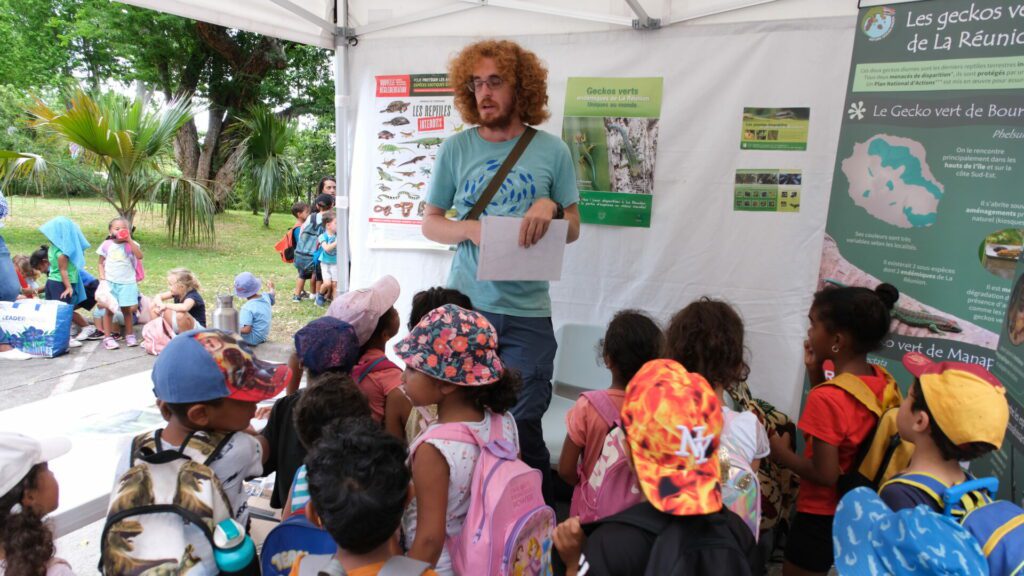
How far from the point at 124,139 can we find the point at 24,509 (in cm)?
866

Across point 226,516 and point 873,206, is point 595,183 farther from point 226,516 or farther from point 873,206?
point 226,516

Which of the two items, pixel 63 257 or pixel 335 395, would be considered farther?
pixel 63 257

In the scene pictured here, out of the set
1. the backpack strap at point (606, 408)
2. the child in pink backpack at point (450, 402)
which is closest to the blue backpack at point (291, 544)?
the child in pink backpack at point (450, 402)

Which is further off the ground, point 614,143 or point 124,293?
point 614,143

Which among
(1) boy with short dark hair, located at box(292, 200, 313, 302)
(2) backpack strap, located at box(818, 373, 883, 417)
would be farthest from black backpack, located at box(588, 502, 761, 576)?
(1) boy with short dark hair, located at box(292, 200, 313, 302)

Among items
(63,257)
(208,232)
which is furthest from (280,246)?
(63,257)

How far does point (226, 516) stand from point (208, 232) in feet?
35.4

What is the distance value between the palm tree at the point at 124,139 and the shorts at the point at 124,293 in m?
2.13

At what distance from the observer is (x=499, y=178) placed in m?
2.53

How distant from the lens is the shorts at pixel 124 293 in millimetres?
7219

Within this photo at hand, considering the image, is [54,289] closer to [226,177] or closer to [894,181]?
[226,177]

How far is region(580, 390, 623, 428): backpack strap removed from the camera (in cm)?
200

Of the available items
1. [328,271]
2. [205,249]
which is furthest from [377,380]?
[205,249]

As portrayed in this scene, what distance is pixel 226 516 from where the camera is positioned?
4.64 feet
